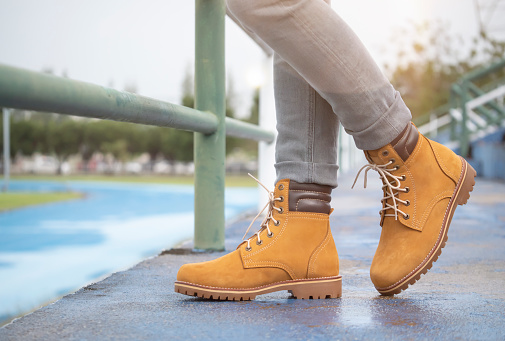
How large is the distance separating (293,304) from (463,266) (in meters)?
0.47

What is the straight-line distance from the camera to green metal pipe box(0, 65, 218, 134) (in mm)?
517

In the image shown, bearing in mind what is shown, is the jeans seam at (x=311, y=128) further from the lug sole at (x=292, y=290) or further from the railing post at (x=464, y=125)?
the railing post at (x=464, y=125)

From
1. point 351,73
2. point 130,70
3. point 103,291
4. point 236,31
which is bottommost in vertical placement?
point 103,291

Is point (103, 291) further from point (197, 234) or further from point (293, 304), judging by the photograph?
point (197, 234)

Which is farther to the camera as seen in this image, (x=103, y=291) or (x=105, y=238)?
(x=105, y=238)

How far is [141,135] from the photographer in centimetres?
3906

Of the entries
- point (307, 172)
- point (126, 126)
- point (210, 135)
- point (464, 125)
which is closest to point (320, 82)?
point (307, 172)

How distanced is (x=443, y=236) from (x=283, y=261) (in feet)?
0.82

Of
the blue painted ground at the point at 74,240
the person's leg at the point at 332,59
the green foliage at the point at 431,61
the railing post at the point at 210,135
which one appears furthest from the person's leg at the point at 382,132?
the green foliage at the point at 431,61

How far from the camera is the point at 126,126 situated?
128 feet

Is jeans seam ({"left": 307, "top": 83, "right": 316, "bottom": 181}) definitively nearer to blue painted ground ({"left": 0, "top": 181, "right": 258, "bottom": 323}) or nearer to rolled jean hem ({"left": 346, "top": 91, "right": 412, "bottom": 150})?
rolled jean hem ({"left": 346, "top": 91, "right": 412, "bottom": 150})

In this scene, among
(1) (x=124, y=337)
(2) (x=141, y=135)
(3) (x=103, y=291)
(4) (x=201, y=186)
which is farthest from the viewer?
(2) (x=141, y=135)

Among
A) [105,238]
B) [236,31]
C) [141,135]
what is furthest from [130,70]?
[236,31]

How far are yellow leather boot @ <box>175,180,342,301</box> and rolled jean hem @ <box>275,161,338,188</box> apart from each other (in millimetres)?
10
